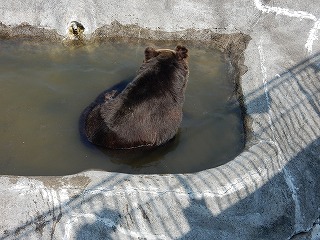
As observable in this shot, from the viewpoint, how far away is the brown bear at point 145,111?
19.2 feet

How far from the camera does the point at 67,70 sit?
751 cm

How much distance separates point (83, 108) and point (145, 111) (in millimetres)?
1282

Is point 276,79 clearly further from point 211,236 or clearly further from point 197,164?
point 211,236

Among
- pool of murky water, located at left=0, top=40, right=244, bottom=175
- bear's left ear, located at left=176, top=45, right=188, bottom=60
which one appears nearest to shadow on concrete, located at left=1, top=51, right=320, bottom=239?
pool of murky water, located at left=0, top=40, right=244, bottom=175

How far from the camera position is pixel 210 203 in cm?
546

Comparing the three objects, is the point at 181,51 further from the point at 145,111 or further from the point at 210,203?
the point at 210,203

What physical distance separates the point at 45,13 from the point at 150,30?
1.95 meters

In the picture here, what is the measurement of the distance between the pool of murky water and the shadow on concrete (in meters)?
0.58

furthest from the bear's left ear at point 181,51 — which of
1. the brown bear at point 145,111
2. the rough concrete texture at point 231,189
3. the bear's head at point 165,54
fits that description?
the rough concrete texture at point 231,189

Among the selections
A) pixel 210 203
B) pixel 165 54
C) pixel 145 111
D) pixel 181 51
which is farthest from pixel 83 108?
pixel 210 203

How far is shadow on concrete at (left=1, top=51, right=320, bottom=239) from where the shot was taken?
16.4 feet

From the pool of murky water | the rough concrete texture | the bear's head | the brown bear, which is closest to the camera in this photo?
the rough concrete texture

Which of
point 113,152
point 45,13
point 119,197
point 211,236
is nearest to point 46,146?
point 113,152

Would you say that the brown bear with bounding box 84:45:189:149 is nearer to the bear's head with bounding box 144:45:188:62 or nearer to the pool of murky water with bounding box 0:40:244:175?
the bear's head with bounding box 144:45:188:62
